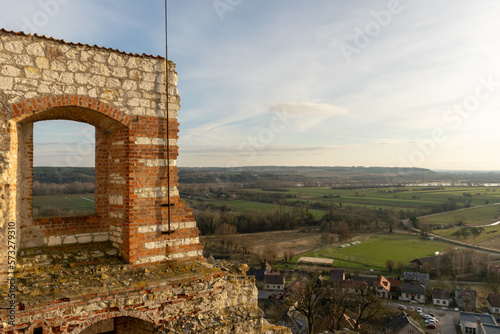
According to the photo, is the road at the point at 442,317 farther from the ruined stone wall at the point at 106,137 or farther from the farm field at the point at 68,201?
the ruined stone wall at the point at 106,137

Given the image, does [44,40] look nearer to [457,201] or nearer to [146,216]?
[146,216]

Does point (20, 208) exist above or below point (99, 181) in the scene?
below

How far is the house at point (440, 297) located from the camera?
132 ft

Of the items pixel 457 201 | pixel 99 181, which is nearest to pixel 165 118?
pixel 99 181

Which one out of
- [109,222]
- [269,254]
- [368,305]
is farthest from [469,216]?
[109,222]

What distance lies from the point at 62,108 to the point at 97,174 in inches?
55.4

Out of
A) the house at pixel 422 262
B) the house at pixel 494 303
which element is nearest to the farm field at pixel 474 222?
the house at pixel 422 262

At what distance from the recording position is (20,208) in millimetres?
5172

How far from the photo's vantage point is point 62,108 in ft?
16.5

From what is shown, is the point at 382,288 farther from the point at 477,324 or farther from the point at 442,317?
the point at 477,324

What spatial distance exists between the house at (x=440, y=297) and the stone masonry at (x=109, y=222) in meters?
44.8

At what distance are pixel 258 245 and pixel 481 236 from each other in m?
47.8

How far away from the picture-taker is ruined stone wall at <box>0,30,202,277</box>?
460 centimetres

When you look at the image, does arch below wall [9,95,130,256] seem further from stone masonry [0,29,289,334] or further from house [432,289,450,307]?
house [432,289,450,307]
